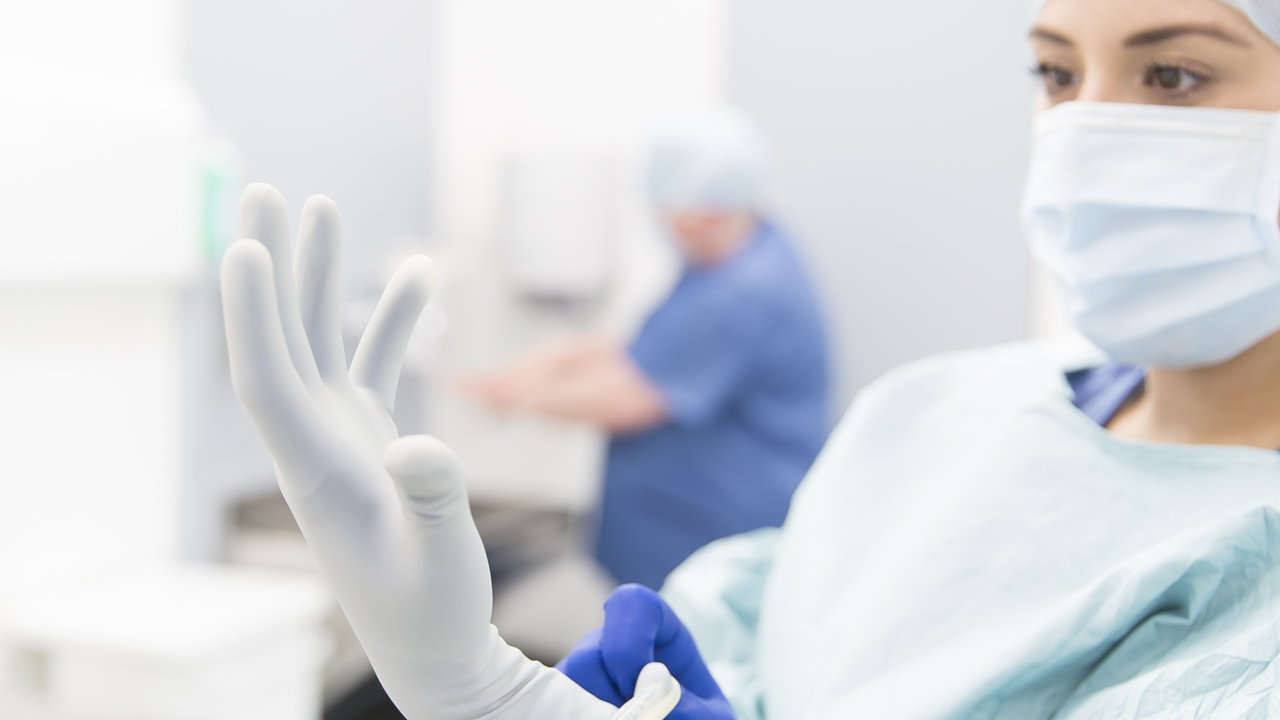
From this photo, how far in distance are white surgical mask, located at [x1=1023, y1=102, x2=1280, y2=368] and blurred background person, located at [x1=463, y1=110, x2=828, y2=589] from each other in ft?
3.64

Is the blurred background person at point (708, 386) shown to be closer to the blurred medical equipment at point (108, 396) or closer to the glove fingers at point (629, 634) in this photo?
the blurred medical equipment at point (108, 396)

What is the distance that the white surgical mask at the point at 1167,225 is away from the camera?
0.68 metres

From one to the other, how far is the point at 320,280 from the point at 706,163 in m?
1.51

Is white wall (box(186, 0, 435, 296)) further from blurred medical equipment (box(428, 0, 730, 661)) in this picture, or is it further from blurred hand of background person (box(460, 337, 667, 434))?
blurred hand of background person (box(460, 337, 667, 434))

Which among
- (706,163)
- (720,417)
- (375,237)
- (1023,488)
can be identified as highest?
(706,163)

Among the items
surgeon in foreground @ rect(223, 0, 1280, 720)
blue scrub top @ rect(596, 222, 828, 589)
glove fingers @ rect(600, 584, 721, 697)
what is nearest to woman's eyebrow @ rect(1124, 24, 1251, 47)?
surgeon in foreground @ rect(223, 0, 1280, 720)

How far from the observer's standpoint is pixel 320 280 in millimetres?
502

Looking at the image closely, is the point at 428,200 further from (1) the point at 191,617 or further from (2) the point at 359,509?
(2) the point at 359,509

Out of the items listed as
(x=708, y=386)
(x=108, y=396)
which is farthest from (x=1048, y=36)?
(x=108, y=396)

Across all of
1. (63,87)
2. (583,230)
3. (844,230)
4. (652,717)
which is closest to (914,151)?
(844,230)

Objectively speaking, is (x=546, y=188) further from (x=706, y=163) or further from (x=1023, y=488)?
(x=1023, y=488)

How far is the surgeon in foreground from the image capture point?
473mm

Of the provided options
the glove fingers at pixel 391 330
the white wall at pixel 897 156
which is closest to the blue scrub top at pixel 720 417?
the white wall at pixel 897 156

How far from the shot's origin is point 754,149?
6.52ft
